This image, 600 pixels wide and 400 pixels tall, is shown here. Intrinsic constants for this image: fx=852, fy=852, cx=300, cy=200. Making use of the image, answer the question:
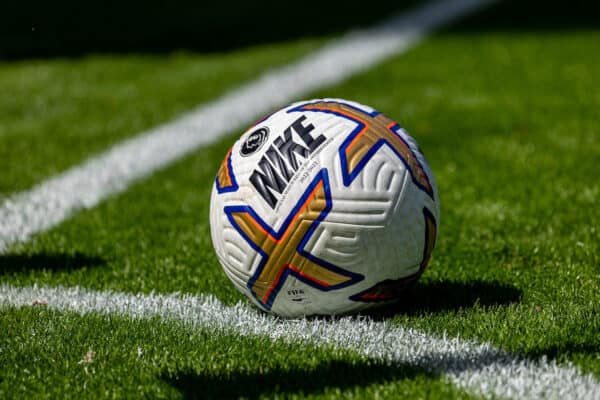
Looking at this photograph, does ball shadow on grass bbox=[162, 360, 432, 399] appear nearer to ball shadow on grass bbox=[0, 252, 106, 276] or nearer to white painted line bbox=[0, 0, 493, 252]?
ball shadow on grass bbox=[0, 252, 106, 276]

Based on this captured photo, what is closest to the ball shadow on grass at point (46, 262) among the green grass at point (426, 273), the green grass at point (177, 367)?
the green grass at point (426, 273)

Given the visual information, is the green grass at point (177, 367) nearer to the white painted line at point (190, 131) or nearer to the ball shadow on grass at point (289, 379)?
the ball shadow on grass at point (289, 379)

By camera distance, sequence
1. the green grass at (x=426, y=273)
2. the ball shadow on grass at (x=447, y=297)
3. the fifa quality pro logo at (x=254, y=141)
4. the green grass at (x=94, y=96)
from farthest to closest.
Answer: the green grass at (x=94, y=96) < the ball shadow on grass at (x=447, y=297) < the fifa quality pro logo at (x=254, y=141) < the green grass at (x=426, y=273)

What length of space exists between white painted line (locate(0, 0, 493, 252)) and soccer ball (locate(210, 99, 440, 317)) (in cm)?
202

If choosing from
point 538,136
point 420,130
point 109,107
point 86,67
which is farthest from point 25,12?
point 538,136

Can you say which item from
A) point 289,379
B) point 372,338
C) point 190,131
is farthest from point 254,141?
point 190,131

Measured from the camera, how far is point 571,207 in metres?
5.49

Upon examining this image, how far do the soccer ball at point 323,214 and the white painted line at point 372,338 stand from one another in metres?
0.12

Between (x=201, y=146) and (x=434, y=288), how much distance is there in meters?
3.63

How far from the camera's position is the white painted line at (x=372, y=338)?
311cm

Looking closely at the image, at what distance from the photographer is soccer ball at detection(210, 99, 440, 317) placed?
3562 mm

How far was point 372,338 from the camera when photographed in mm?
3551

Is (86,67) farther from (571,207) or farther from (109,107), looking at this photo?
(571,207)

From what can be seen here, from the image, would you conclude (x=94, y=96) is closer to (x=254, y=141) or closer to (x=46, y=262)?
(x=46, y=262)
